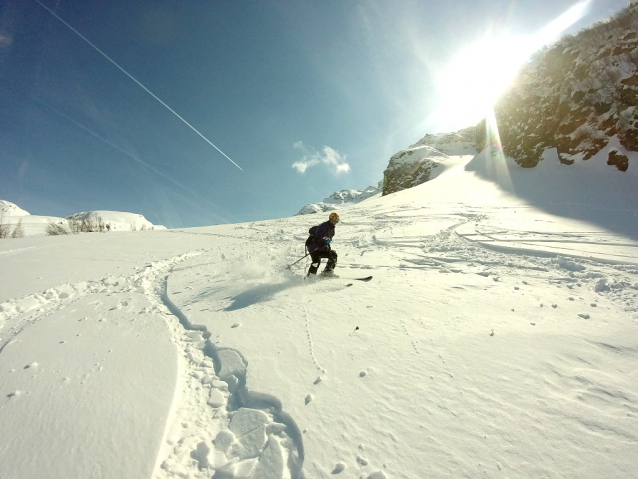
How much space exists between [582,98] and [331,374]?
29.9 m

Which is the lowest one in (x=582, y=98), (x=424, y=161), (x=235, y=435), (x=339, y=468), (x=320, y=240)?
(x=339, y=468)

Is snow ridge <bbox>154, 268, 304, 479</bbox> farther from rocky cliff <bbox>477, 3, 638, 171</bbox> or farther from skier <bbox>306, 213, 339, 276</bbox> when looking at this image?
rocky cliff <bbox>477, 3, 638, 171</bbox>

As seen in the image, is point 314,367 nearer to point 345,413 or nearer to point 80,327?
point 345,413

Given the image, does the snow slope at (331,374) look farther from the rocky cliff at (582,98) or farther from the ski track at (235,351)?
the rocky cliff at (582,98)

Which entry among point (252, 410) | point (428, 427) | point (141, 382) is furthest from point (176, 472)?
point (428, 427)

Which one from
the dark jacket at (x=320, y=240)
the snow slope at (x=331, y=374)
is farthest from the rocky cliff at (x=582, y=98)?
the dark jacket at (x=320, y=240)

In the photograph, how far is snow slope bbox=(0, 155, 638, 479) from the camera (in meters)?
1.84

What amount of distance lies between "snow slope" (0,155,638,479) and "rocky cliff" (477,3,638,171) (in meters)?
19.7

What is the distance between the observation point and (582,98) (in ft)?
67.1

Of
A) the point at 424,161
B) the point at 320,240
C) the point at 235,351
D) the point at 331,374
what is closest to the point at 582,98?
the point at 320,240

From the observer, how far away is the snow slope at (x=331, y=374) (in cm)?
184

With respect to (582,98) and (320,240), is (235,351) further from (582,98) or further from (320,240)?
(582,98)

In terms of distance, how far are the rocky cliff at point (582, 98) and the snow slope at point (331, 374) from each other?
19.7 m

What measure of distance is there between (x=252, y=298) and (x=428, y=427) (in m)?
3.69
